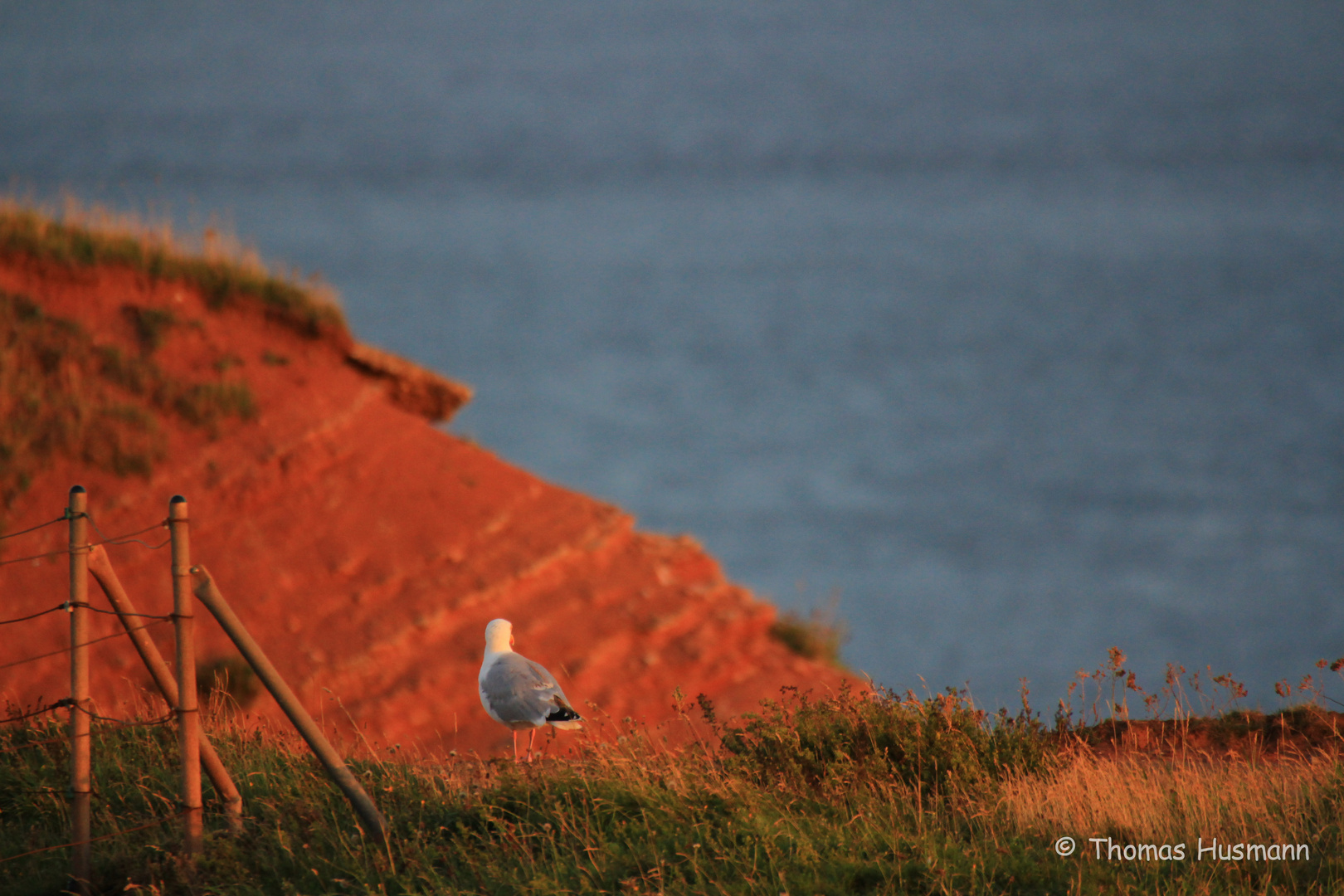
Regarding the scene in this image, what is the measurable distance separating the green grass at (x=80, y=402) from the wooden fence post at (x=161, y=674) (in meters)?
10.6

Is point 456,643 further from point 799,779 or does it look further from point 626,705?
point 799,779

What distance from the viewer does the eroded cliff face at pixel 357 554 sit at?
1438 cm

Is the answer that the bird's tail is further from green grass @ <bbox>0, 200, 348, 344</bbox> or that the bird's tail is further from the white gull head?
green grass @ <bbox>0, 200, 348, 344</bbox>

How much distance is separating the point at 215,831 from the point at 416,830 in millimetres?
1049

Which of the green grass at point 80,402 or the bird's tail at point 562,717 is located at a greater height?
the green grass at point 80,402

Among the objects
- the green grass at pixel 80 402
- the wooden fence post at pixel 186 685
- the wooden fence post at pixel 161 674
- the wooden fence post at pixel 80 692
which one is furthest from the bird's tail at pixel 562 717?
the green grass at pixel 80 402

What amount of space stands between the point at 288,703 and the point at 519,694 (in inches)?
50.9

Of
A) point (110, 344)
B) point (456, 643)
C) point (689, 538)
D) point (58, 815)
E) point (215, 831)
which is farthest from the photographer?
point (689, 538)

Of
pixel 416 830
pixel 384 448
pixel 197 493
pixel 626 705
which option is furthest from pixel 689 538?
pixel 416 830

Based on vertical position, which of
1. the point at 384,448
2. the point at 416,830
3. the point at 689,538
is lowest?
the point at 416,830

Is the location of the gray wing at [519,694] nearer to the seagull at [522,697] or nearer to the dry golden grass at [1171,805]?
the seagull at [522,697]

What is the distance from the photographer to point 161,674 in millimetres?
A: 5879

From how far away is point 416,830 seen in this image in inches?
230

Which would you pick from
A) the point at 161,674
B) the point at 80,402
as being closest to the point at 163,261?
the point at 80,402
